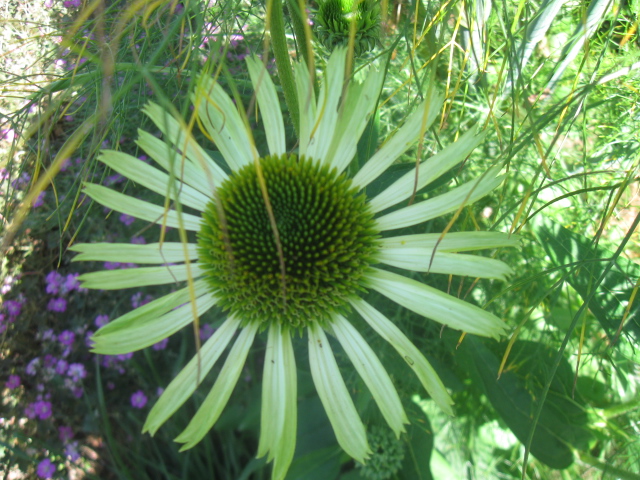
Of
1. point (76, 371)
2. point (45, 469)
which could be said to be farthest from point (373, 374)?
point (45, 469)

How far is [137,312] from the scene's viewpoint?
988mm

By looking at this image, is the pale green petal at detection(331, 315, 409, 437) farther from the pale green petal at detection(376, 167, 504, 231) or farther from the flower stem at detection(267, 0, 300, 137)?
the flower stem at detection(267, 0, 300, 137)

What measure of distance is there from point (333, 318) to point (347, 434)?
25 centimetres

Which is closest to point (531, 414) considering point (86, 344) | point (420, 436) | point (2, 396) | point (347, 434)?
point (420, 436)

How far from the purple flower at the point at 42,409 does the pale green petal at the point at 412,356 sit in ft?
4.84

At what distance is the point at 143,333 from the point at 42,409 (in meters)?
1.17

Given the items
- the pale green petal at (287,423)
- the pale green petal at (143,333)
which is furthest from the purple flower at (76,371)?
the pale green petal at (287,423)

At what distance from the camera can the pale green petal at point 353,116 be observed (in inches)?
37.0

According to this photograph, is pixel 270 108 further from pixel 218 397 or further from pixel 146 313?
pixel 218 397

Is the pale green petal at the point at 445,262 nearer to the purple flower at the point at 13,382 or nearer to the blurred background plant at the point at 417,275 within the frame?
the blurred background plant at the point at 417,275

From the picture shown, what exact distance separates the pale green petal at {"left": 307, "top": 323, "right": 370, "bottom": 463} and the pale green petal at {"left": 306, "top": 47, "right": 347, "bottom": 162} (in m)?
0.42

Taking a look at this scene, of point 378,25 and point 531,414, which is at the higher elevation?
point 378,25

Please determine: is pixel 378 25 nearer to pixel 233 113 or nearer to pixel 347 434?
pixel 233 113

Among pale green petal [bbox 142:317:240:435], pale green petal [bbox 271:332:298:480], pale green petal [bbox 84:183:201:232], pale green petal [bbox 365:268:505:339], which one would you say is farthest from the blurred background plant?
pale green petal [bbox 142:317:240:435]
